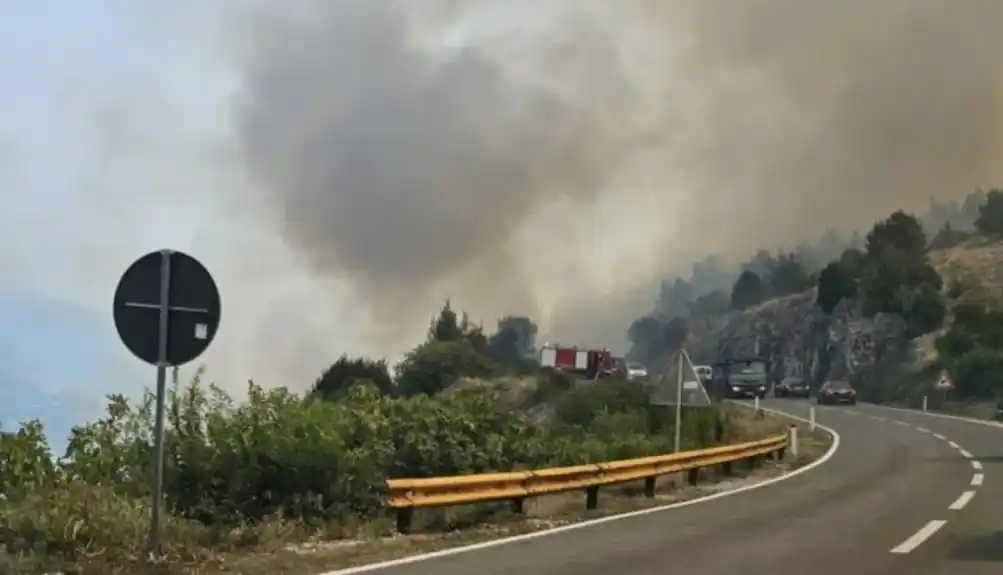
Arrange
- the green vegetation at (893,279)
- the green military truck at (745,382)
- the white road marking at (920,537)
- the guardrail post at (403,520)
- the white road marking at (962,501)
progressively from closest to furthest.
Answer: the white road marking at (920,537)
the guardrail post at (403,520)
the white road marking at (962,501)
the green military truck at (745,382)
the green vegetation at (893,279)

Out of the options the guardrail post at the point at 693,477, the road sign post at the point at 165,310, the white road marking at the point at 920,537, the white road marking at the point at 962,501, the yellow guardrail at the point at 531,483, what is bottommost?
the guardrail post at the point at 693,477

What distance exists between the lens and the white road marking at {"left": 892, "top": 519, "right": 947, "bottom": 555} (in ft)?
38.4

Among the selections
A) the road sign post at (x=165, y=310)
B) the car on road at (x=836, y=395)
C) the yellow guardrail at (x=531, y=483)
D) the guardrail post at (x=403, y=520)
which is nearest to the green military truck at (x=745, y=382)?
the car on road at (x=836, y=395)

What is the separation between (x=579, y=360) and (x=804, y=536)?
55.2m

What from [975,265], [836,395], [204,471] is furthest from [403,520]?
[975,265]

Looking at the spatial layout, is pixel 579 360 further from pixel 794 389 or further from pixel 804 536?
pixel 804 536

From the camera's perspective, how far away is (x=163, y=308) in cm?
927

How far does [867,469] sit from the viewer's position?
945 inches

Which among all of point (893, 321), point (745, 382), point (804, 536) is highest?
point (893, 321)

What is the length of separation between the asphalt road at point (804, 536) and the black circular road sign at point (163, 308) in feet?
8.40

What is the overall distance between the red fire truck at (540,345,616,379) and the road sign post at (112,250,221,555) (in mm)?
55511

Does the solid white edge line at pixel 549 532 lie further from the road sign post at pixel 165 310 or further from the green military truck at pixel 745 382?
the green military truck at pixel 745 382

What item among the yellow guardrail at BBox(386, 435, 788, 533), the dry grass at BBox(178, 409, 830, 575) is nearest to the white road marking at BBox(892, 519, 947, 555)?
the dry grass at BBox(178, 409, 830, 575)

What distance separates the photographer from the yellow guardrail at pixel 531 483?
12516mm
